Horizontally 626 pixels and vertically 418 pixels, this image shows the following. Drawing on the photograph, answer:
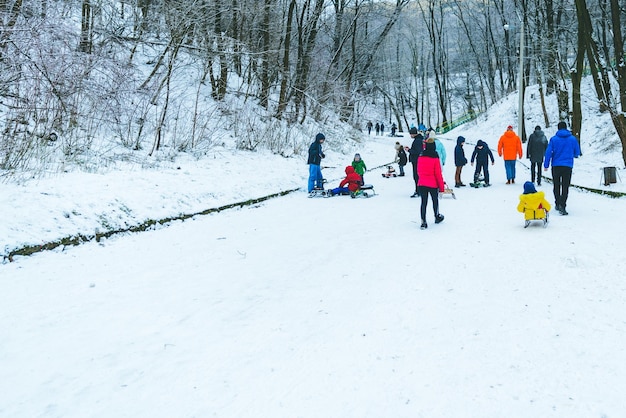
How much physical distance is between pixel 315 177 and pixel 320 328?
1026 cm

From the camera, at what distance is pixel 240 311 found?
4664 mm

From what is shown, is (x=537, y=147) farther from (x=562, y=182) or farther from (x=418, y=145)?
(x=562, y=182)

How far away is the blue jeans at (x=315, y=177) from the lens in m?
14.1

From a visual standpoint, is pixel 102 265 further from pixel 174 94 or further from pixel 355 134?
pixel 355 134

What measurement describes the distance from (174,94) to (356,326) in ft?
58.0

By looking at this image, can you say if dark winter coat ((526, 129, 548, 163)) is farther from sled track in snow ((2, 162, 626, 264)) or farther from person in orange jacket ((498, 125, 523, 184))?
sled track in snow ((2, 162, 626, 264))

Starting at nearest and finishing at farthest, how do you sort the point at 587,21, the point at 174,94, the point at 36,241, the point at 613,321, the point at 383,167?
the point at 613,321, the point at 36,241, the point at 587,21, the point at 174,94, the point at 383,167

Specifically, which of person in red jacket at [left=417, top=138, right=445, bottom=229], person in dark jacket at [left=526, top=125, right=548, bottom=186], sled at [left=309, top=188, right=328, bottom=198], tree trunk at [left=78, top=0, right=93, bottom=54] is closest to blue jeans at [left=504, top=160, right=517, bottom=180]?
person in dark jacket at [left=526, top=125, right=548, bottom=186]

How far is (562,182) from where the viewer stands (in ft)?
31.5

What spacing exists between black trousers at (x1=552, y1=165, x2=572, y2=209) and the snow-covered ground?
0.52 metres

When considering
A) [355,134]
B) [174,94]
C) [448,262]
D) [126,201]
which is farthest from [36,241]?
[355,134]

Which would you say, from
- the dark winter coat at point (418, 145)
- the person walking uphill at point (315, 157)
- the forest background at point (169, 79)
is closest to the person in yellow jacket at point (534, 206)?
the dark winter coat at point (418, 145)

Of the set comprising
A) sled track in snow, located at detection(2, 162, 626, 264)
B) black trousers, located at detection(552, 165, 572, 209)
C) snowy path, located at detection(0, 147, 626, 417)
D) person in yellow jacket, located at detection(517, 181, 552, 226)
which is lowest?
snowy path, located at detection(0, 147, 626, 417)

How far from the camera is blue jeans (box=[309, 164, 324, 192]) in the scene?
14.1m
